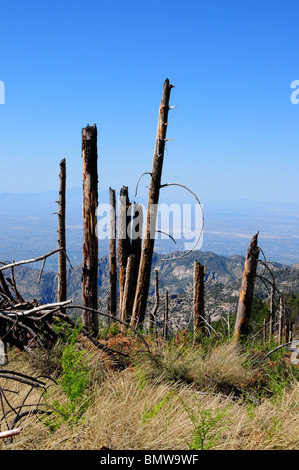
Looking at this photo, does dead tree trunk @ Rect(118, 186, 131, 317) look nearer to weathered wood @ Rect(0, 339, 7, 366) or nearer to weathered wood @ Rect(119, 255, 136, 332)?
weathered wood @ Rect(119, 255, 136, 332)

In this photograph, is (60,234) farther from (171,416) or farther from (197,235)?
(171,416)

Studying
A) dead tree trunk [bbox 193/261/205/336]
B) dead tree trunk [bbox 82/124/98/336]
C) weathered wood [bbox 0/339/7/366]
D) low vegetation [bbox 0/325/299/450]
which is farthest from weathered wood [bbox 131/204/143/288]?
weathered wood [bbox 0/339/7/366]

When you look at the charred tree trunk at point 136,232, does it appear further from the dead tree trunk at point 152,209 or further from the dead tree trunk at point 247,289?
the dead tree trunk at point 247,289

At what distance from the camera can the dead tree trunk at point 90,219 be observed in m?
6.88

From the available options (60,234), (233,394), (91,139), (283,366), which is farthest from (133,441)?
(60,234)

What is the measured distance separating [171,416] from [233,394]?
131 centimetres

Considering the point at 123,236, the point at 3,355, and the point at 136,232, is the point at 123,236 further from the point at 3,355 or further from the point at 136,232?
the point at 3,355

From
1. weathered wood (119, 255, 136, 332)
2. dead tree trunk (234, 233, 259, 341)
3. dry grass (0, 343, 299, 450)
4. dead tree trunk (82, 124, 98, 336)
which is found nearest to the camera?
dry grass (0, 343, 299, 450)

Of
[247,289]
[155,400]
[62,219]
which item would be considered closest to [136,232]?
[247,289]

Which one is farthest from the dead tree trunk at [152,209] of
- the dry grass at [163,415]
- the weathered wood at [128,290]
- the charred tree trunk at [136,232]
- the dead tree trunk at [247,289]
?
the dry grass at [163,415]

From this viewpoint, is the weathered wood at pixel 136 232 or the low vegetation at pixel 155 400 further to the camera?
the weathered wood at pixel 136 232

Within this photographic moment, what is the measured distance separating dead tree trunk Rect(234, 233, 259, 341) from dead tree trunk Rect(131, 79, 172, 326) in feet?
6.41

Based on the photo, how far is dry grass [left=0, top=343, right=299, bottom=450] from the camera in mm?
3268

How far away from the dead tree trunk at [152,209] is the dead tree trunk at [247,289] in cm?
195
